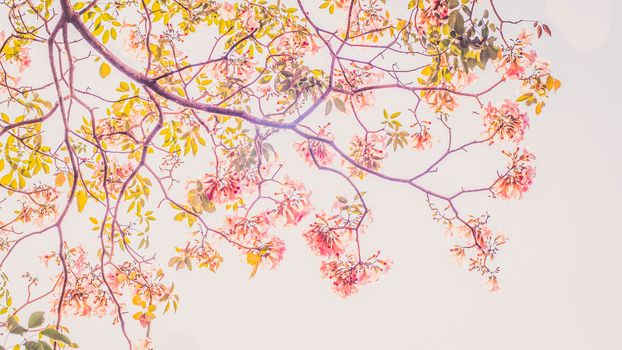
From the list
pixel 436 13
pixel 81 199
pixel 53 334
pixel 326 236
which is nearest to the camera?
pixel 53 334

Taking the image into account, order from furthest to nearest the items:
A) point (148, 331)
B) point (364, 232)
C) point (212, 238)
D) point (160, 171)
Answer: point (160, 171), point (212, 238), point (364, 232), point (148, 331)

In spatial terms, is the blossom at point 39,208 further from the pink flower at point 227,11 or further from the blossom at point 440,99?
the blossom at point 440,99

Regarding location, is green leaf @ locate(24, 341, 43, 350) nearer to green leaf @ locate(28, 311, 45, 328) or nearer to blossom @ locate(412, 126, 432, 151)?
green leaf @ locate(28, 311, 45, 328)

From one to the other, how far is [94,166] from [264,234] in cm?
142

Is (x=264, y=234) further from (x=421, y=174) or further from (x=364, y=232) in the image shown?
(x=421, y=174)

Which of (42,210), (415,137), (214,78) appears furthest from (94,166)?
(415,137)

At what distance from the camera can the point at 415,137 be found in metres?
2.81

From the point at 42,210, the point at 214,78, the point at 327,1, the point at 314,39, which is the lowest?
the point at 42,210

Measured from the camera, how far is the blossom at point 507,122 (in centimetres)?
240

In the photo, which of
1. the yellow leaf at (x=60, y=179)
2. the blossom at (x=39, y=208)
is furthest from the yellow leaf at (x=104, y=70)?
the blossom at (x=39, y=208)

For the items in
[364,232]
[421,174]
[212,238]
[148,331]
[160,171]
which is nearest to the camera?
[421,174]

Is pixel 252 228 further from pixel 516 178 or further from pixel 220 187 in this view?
pixel 516 178

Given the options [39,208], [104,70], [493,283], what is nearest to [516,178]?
[493,283]

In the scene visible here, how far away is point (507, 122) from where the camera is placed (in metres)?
2.40
